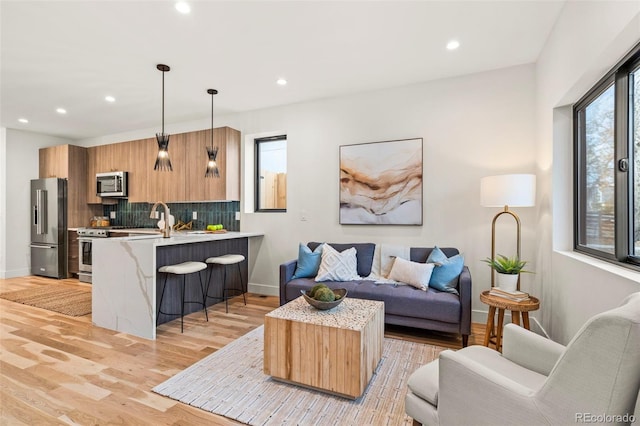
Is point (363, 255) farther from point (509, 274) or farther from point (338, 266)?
point (509, 274)

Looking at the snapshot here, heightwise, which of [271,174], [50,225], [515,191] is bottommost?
[50,225]

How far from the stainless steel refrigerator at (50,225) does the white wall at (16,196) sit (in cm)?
22

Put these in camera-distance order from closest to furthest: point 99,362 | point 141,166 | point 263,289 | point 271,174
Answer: point 99,362
point 263,289
point 271,174
point 141,166

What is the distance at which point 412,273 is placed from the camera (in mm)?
3031

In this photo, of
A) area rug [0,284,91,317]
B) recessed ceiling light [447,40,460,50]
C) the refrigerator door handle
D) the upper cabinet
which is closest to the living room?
the upper cabinet

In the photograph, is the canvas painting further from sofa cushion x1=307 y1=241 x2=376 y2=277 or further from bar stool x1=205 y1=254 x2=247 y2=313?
bar stool x1=205 y1=254 x2=247 y2=313

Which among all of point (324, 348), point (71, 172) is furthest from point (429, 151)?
point (71, 172)

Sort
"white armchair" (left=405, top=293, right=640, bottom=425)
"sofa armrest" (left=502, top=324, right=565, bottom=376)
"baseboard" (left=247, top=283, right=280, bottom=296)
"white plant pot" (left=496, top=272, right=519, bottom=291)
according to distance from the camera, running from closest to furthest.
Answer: "white armchair" (left=405, top=293, right=640, bottom=425), "sofa armrest" (left=502, top=324, right=565, bottom=376), "white plant pot" (left=496, top=272, right=519, bottom=291), "baseboard" (left=247, top=283, right=280, bottom=296)

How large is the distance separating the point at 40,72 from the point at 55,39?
3.22 ft

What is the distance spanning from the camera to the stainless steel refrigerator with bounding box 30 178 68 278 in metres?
5.46

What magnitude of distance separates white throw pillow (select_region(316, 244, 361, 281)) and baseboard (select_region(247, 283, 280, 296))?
123cm

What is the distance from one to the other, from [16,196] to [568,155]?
8378 mm

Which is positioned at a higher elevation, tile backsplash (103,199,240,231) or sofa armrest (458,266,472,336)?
tile backsplash (103,199,240,231)

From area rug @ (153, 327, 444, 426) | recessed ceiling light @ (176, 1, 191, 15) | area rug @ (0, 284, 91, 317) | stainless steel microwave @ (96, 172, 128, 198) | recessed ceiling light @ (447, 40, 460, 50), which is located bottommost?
area rug @ (153, 327, 444, 426)
